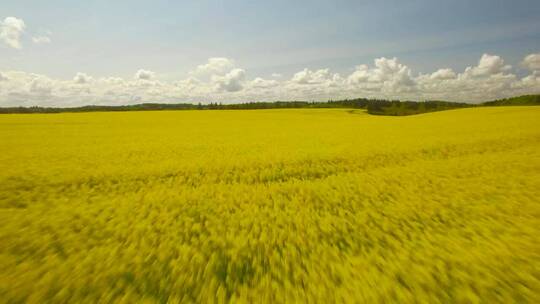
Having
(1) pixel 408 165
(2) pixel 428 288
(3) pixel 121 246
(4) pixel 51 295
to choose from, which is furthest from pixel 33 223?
(1) pixel 408 165

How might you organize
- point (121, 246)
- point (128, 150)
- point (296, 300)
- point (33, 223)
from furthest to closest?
1. point (128, 150)
2. point (33, 223)
3. point (121, 246)
4. point (296, 300)

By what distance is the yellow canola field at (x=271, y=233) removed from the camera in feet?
15.5

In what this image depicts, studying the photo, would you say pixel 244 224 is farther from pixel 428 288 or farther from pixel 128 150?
pixel 128 150

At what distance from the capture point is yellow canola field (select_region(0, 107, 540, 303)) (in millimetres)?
4738

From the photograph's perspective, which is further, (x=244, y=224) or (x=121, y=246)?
(x=244, y=224)

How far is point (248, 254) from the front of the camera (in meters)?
5.94

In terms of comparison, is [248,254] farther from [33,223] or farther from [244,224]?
[33,223]

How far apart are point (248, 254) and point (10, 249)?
5374mm

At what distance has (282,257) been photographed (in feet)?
19.1

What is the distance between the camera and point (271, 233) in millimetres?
6926

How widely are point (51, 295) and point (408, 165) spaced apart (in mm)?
14871

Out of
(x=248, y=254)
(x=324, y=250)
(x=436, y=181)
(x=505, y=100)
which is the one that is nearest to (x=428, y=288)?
(x=324, y=250)

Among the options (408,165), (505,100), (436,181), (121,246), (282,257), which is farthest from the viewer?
(505,100)

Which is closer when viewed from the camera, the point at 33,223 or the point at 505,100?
the point at 33,223
